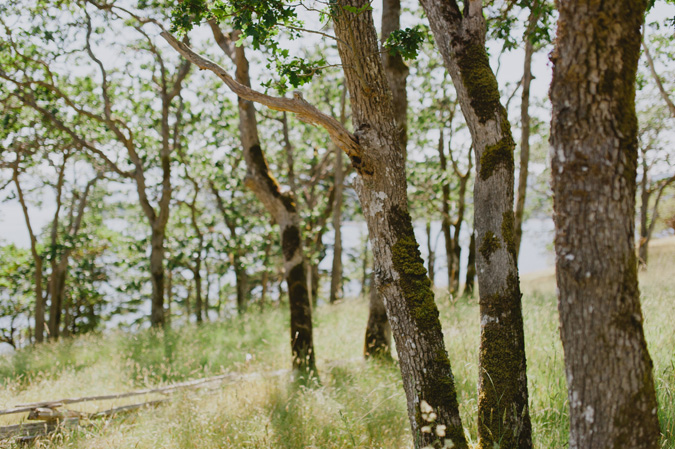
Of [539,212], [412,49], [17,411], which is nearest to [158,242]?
[17,411]

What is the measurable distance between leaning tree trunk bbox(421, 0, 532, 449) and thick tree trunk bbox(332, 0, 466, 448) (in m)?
0.31

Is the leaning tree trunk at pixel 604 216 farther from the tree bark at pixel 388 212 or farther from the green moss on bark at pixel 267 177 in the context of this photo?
the green moss on bark at pixel 267 177

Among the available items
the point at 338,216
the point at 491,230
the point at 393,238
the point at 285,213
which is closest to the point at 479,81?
the point at 491,230

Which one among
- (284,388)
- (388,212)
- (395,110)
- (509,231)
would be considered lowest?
(284,388)

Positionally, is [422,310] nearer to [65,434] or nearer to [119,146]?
[65,434]

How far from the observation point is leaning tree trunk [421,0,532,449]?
297cm

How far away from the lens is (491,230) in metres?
3.14

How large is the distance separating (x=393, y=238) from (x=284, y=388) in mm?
3088

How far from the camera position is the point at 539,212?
24.1 metres

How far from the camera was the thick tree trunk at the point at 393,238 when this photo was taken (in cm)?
304

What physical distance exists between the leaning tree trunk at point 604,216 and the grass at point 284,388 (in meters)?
1.36

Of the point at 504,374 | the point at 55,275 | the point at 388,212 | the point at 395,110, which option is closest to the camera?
the point at 504,374

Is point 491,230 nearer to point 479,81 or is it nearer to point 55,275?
point 479,81

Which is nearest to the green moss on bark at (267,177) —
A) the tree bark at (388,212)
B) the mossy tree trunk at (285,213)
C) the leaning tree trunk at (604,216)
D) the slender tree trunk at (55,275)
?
the mossy tree trunk at (285,213)
